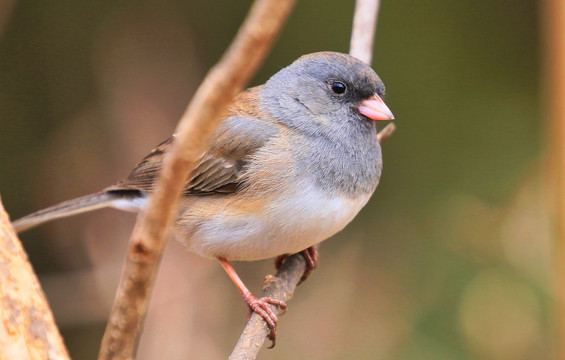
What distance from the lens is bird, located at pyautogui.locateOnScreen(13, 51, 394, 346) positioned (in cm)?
196

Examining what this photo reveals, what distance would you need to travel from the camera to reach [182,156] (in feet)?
3.21

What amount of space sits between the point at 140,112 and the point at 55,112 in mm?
447

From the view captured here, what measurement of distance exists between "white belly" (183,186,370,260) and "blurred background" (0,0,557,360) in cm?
115

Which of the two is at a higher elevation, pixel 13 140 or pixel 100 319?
pixel 13 140

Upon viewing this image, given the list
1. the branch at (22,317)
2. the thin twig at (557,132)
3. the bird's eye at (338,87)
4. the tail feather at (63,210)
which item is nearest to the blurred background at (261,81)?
the thin twig at (557,132)

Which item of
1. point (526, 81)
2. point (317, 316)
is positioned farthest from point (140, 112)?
point (526, 81)

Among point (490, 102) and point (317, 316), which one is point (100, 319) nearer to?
point (317, 316)

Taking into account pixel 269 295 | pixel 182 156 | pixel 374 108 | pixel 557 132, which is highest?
pixel 182 156

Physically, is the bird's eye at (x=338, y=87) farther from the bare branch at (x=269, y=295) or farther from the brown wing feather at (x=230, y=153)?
the bare branch at (x=269, y=295)

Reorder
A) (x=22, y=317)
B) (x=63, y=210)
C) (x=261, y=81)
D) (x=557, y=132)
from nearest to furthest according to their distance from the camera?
(x=22, y=317)
(x=63, y=210)
(x=557, y=132)
(x=261, y=81)

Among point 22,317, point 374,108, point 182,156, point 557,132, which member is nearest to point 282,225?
point 374,108

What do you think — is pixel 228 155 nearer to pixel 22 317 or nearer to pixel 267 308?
pixel 267 308

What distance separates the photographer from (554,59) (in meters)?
2.68

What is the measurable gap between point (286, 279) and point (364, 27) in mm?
980
